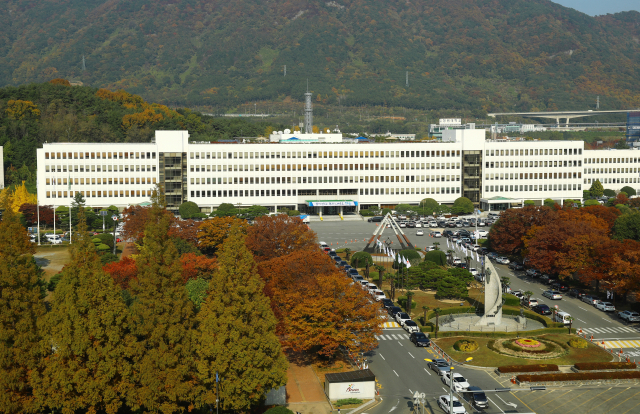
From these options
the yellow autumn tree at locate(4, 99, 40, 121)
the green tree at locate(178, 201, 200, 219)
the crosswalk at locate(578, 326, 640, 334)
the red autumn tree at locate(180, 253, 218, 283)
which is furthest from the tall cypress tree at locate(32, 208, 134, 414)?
the yellow autumn tree at locate(4, 99, 40, 121)

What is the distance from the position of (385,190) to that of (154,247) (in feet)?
304

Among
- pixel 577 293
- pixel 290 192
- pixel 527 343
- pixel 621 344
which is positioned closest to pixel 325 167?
pixel 290 192

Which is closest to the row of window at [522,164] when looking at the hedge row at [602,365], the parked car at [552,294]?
the parked car at [552,294]

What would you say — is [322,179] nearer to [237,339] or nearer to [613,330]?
[613,330]

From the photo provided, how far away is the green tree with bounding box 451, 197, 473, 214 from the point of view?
13012 centimetres

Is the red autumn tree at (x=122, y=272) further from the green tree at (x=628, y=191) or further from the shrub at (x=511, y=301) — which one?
the green tree at (x=628, y=191)

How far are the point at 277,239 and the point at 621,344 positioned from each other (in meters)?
37.6

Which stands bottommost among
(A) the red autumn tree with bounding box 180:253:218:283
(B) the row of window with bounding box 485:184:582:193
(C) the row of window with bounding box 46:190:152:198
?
(A) the red autumn tree with bounding box 180:253:218:283

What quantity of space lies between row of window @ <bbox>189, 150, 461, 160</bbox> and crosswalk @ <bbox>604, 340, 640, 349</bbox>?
78.2 m

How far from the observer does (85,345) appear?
4016 cm

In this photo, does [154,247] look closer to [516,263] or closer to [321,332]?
[321,332]

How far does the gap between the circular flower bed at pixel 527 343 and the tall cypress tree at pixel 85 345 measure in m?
33.2

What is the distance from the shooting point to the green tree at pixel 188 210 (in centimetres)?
12206

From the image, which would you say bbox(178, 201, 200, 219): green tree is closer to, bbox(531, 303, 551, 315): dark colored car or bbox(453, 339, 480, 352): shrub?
bbox(531, 303, 551, 315): dark colored car
